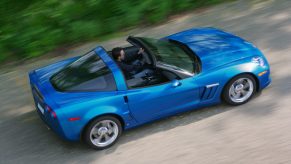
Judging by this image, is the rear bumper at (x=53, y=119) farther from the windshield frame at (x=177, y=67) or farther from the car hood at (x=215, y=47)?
the car hood at (x=215, y=47)

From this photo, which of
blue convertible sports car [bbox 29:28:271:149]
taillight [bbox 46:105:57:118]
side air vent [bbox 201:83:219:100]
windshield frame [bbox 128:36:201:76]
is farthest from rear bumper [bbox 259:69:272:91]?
Result: taillight [bbox 46:105:57:118]

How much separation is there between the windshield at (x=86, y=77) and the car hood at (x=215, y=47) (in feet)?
5.13

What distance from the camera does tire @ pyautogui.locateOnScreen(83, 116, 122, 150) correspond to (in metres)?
6.32

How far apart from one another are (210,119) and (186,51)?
122 centimetres

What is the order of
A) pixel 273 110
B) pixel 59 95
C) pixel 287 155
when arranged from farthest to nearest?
pixel 273 110 → pixel 59 95 → pixel 287 155

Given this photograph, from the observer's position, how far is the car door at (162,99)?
6450mm

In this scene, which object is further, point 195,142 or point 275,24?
point 275,24

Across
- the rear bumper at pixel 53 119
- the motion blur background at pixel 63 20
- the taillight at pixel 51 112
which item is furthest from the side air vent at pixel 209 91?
the motion blur background at pixel 63 20

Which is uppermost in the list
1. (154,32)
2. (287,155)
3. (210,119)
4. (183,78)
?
(154,32)

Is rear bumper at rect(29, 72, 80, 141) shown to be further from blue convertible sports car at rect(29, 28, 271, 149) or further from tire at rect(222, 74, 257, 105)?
tire at rect(222, 74, 257, 105)

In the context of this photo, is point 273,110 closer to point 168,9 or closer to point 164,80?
point 164,80

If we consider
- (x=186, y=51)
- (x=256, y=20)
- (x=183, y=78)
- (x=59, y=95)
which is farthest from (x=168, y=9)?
(x=59, y=95)

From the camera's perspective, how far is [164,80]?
666cm

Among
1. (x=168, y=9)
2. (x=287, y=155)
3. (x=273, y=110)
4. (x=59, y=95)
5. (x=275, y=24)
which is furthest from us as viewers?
(x=168, y=9)
